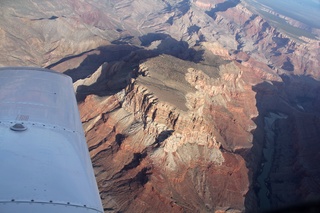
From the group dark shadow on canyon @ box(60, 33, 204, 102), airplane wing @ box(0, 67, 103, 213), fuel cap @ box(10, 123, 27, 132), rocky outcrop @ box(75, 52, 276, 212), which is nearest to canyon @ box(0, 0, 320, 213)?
rocky outcrop @ box(75, 52, 276, 212)

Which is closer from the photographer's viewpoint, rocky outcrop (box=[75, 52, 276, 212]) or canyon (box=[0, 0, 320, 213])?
rocky outcrop (box=[75, 52, 276, 212])

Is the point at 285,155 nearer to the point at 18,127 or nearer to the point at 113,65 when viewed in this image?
the point at 113,65

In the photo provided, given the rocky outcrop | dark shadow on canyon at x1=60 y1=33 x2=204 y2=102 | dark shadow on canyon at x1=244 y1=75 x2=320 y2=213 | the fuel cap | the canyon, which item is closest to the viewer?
the fuel cap

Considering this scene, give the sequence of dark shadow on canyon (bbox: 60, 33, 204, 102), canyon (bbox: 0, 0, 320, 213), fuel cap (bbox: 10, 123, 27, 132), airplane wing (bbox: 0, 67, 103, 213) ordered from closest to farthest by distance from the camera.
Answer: airplane wing (bbox: 0, 67, 103, 213)
fuel cap (bbox: 10, 123, 27, 132)
canyon (bbox: 0, 0, 320, 213)
dark shadow on canyon (bbox: 60, 33, 204, 102)

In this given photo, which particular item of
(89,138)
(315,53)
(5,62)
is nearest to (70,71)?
(5,62)

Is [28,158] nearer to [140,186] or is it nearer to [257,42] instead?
[140,186]

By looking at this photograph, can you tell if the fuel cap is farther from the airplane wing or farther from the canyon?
the canyon

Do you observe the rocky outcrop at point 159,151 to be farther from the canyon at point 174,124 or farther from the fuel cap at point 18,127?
the fuel cap at point 18,127

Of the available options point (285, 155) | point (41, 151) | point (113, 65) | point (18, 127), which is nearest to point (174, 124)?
point (113, 65)
